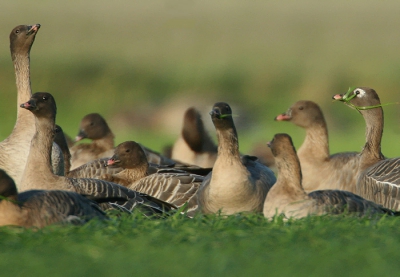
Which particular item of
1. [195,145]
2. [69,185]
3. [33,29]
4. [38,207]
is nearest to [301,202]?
[38,207]

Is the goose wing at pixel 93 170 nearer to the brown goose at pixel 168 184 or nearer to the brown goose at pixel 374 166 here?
the brown goose at pixel 168 184

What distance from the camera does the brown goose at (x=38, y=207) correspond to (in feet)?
22.4

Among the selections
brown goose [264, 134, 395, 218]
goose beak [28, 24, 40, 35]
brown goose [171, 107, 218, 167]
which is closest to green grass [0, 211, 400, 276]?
brown goose [264, 134, 395, 218]

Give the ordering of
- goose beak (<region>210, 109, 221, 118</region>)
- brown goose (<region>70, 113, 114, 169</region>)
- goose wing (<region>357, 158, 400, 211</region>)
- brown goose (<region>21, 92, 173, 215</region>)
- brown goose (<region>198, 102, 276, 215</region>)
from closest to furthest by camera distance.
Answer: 1. brown goose (<region>21, 92, 173, 215</region>)
2. brown goose (<region>198, 102, 276, 215</region>)
3. goose beak (<region>210, 109, 221, 118</region>)
4. goose wing (<region>357, 158, 400, 211</region>)
5. brown goose (<region>70, 113, 114, 169</region>)

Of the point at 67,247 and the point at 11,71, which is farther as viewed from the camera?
the point at 11,71

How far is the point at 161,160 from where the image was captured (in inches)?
553

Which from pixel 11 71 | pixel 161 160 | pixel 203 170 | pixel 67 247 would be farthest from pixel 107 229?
pixel 11 71

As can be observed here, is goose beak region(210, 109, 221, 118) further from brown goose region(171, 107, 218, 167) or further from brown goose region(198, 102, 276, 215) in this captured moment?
brown goose region(171, 107, 218, 167)

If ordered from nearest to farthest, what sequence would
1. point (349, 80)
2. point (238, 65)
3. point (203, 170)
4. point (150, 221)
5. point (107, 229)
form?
point (107, 229)
point (150, 221)
point (203, 170)
point (349, 80)
point (238, 65)

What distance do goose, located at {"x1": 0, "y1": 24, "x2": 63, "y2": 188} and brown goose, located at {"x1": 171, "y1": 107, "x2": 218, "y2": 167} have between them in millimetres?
4635

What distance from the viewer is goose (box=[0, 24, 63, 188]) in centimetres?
1048

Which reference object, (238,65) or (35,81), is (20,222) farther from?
(238,65)

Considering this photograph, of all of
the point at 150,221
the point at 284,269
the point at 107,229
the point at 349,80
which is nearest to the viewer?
the point at 284,269

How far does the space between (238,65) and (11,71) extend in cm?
1171
